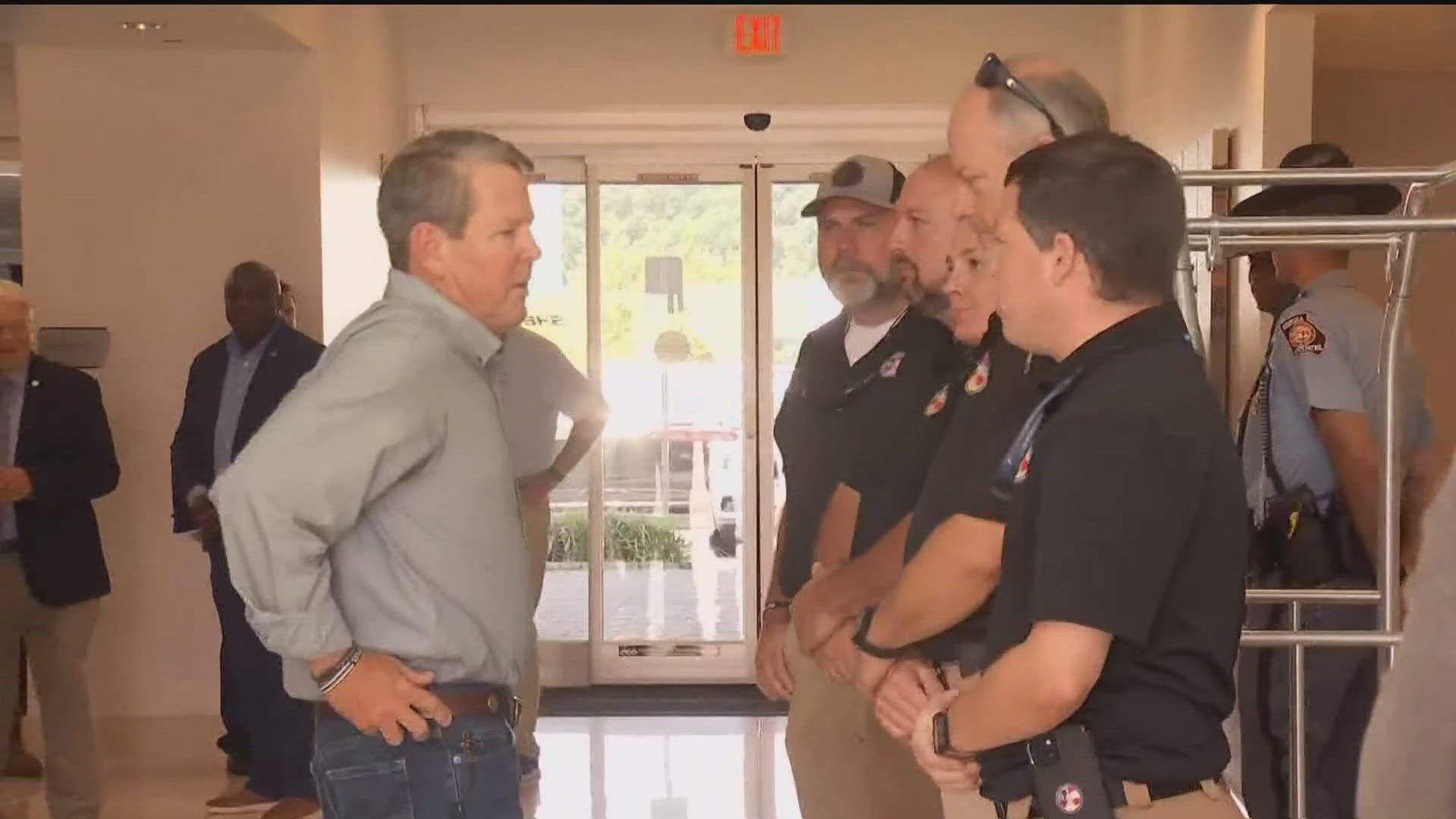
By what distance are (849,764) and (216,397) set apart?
2983 mm

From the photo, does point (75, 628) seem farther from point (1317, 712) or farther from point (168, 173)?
point (1317, 712)

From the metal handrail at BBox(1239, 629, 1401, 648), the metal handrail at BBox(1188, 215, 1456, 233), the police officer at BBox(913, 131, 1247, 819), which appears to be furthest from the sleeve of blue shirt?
the metal handrail at BBox(1239, 629, 1401, 648)

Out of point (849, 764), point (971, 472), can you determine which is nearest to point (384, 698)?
point (971, 472)

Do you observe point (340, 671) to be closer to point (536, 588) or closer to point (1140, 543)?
point (1140, 543)

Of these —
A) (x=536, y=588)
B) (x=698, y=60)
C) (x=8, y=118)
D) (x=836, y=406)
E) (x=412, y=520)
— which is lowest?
(x=536, y=588)

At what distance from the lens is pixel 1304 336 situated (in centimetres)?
305

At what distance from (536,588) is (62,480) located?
154cm

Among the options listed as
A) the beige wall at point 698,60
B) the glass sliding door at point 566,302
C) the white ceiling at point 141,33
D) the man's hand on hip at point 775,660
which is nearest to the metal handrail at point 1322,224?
the man's hand on hip at point 775,660

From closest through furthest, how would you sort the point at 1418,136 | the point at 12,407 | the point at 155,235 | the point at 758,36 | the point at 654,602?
the point at 12,407
the point at 1418,136
the point at 155,235
the point at 758,36
the point at 654,602

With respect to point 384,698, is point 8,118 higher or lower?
higher

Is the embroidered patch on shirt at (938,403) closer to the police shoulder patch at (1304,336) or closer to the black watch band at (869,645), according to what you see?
the black watch band at (869,645)

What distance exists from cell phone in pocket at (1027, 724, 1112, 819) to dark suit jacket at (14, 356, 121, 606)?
3.52 meters

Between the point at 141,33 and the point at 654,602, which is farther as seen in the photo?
the point at 654,602

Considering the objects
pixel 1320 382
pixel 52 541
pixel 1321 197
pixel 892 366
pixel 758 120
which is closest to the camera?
pixel 892 366
